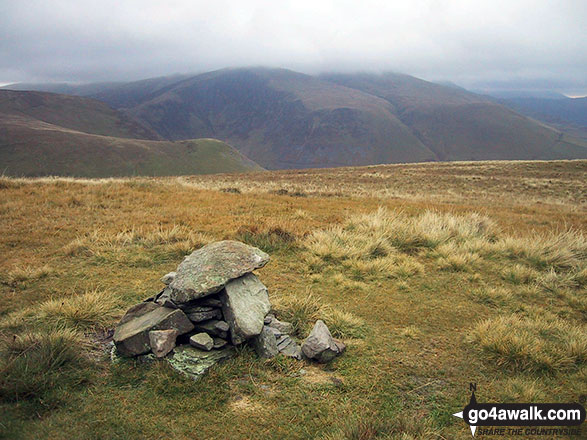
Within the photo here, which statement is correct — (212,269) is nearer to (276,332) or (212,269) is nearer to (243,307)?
(243,307)

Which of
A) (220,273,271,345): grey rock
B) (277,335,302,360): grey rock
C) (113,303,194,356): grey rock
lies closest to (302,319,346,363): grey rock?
(277,335,302,360): grey rock

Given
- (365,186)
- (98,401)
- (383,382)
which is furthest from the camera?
(365,186)

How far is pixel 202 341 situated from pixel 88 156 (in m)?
177

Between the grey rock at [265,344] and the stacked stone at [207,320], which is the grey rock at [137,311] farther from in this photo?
the grey rock at [265,344]

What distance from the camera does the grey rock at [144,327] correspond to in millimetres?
5195

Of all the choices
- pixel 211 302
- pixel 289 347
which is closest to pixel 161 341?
pixel 211 302

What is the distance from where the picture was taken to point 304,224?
13375 millimetres

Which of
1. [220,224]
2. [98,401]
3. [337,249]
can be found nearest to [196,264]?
[98,401]

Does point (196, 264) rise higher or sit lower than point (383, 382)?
higher

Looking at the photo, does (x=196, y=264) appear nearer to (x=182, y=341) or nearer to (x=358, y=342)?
(x=182, y=341)

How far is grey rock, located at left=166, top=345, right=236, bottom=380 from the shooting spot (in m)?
4.88

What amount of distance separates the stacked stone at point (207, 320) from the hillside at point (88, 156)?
150575 millimetres

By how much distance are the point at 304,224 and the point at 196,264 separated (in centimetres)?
766

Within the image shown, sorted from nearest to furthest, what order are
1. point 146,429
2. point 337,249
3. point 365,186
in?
1. point 146,429
2. point 337,249
3. point 365,186
